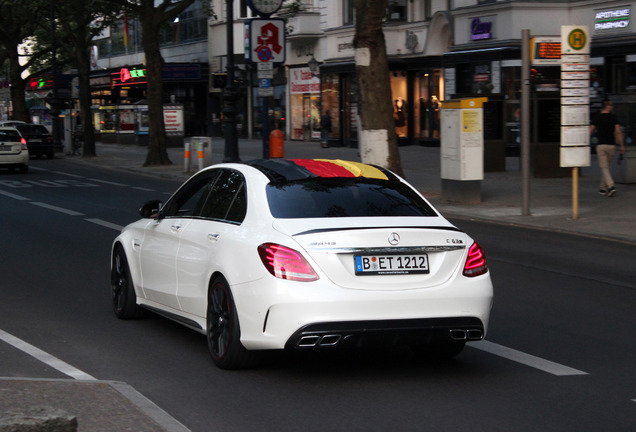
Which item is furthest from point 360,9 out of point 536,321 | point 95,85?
point 95,85

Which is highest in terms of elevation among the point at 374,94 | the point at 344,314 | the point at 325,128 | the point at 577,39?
the point at 577,39

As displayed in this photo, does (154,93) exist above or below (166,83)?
below

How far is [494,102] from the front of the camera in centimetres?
2739

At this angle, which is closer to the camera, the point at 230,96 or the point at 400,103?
the point at 230,96

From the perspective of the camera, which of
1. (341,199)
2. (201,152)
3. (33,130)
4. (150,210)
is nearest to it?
(341,199)

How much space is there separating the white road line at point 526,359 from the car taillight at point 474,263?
84cm

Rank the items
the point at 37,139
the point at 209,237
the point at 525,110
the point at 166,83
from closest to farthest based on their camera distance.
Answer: the point at 209,237, the point at 525,110, the point at 37,139, the point at 166,83

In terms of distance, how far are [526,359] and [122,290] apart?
141 inches

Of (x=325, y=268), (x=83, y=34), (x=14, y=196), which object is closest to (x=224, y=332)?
(x=325, y=268)

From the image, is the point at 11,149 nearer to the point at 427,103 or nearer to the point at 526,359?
the point at 427,103

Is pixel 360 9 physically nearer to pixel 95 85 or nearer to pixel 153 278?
pixel 153 278

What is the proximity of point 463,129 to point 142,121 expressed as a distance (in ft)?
119

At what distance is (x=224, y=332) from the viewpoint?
23.0 ft

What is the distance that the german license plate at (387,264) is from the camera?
6.54 metres
